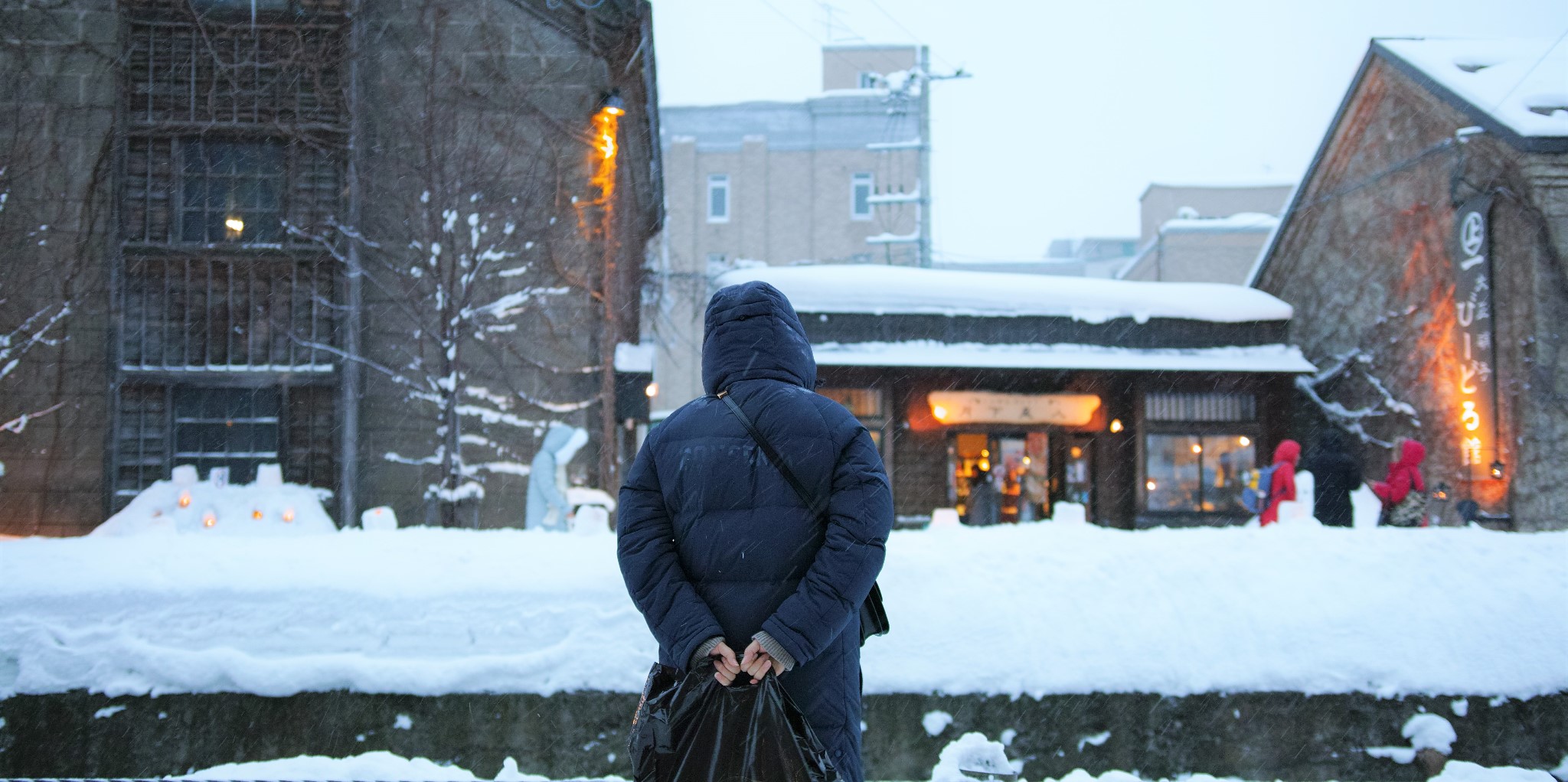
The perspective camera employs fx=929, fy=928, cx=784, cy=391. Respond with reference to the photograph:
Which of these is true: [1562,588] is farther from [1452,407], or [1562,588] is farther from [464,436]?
[464,436]

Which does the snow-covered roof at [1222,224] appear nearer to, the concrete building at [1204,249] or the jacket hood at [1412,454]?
the concrete building at [1204,249]

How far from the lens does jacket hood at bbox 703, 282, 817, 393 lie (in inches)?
105

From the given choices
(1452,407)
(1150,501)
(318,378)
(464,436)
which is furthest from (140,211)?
(1452,407)

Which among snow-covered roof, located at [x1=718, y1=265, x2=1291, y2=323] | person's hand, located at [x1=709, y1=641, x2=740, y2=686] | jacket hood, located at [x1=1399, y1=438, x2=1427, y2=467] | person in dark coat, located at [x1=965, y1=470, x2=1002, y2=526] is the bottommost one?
person in dark coat, located at [x1=965, y1=470, x2=1002, y2=526]

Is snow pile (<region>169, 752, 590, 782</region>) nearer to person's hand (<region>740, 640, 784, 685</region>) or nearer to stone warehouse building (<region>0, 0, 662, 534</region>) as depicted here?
person's hand (<region>740, 640, 784, 685</region>)

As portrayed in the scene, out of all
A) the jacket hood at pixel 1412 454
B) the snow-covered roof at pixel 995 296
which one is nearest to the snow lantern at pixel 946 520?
the jacket hood at pixel 1412 454

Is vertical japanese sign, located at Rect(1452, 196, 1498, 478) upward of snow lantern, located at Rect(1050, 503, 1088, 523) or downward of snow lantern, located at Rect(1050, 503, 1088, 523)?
upward

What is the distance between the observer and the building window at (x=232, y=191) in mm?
11500

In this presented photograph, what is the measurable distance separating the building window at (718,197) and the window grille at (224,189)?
2567cm

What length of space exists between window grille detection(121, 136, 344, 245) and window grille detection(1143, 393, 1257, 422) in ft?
43.4

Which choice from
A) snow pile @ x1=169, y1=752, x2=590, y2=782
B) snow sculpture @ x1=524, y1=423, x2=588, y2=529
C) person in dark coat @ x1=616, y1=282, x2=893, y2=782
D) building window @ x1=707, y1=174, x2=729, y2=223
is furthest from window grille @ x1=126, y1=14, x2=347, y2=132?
building window @ x1=707, y1=174, x2=729, y2=223

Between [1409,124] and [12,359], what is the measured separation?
62.4 ft

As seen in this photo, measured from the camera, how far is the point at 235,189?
11.6m

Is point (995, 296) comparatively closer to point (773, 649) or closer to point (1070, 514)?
point (1070, 514)
